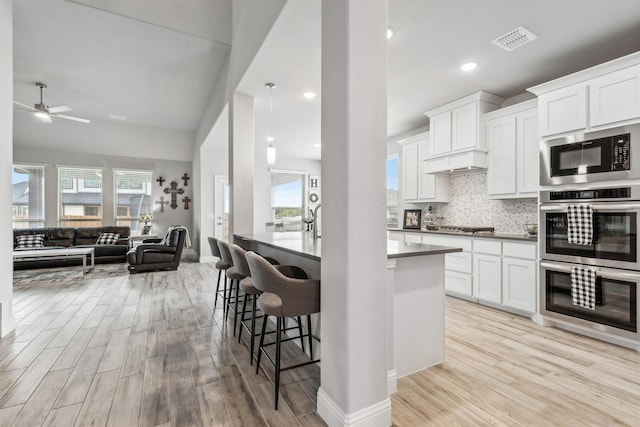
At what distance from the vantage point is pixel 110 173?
773 centimetres

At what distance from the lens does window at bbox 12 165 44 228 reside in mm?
6906

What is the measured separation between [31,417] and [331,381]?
172cm

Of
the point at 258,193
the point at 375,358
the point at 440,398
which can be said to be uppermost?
the point at 258,193

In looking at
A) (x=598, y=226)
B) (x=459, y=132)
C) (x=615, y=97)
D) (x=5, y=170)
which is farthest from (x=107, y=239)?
(x=615, y=97)

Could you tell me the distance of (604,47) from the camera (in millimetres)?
2951

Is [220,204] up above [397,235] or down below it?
above

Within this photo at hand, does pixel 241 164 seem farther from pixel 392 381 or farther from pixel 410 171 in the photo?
pixel 392 381

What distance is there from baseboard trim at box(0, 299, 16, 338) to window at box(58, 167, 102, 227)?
548 cm

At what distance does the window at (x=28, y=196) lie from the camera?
22.7 feet

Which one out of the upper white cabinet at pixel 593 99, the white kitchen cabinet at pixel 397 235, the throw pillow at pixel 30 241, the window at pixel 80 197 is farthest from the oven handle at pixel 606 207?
the window at pixel 80 197

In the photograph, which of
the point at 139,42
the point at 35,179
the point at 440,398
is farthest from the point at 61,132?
the point at 440,398

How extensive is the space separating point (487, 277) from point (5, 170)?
532cm

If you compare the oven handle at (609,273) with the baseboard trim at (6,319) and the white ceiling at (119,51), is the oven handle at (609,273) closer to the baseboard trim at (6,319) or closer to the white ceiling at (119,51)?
the white ceiling at (119,51)

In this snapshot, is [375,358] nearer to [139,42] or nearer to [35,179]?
[139,42]
